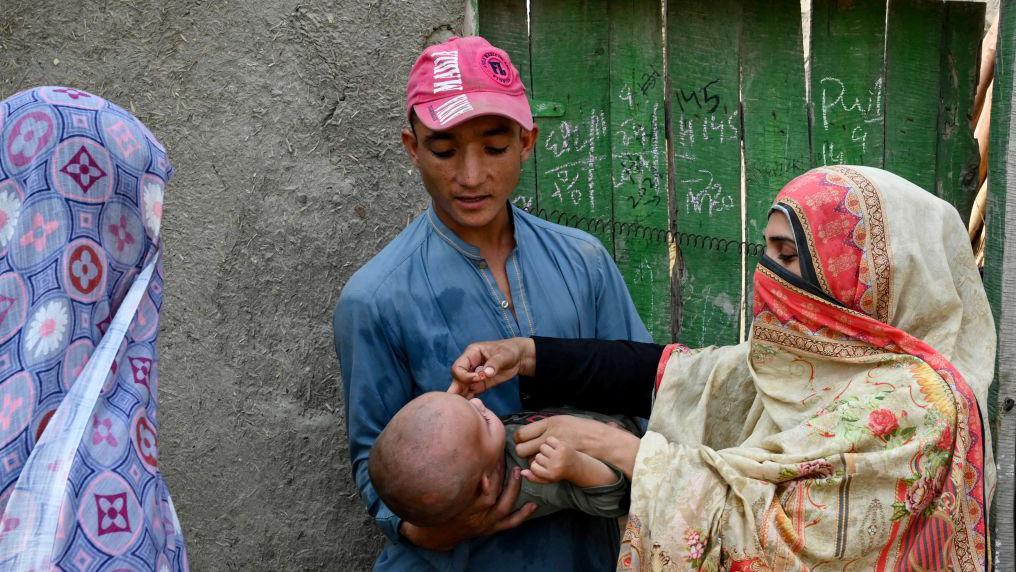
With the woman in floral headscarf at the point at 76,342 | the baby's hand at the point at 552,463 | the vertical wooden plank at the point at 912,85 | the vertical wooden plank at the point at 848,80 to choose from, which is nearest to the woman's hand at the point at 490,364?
the baby's hand at the point at 552,463

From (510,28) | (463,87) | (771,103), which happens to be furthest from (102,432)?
(771,103)

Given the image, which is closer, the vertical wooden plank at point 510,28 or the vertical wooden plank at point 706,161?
the vertical wooden plank at point 510,28

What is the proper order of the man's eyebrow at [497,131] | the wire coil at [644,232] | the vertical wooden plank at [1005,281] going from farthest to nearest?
the wire coil at [644,232]
the vertical wooden plank at [1005,281]
the man's eyebrow at [497,131]

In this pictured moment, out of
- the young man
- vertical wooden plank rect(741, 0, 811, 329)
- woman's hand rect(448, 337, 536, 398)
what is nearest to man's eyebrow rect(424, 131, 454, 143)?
the young man

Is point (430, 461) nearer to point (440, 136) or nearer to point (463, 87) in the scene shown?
point (440, 136)

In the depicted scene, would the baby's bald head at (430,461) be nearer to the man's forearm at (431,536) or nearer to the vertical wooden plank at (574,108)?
the man's forearm at (431,536)

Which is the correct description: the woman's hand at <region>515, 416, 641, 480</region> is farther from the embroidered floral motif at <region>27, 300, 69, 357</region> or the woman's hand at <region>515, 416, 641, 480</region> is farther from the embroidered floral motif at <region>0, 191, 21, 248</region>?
the embroidered floral motif at <region>0, 191, 21, 248</region>

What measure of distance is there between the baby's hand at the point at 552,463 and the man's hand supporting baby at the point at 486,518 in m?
0.08

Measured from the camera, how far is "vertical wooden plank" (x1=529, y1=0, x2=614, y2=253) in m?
3.55

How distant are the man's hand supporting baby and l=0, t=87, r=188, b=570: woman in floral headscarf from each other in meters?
0.70

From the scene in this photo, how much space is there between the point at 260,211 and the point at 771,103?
73.9 inches

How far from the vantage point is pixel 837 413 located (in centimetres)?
238

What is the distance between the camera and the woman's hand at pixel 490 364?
8.21 ft

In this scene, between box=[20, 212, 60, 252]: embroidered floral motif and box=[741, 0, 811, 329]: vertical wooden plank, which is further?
box=[741, 0, 811, 329]: vertical wooden plank
